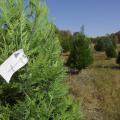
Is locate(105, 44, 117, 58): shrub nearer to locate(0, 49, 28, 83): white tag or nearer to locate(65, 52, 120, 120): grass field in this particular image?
locate(65, 52, 120, 120): grass field

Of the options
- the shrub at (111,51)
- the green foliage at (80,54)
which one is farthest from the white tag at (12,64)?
the shrub at (111,51)

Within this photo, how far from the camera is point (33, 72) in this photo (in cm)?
619

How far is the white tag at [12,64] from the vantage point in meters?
5.65

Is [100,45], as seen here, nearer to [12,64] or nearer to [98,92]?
[98,92]

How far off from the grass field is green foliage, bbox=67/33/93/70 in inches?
29.9

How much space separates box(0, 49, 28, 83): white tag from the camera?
18.5 feet

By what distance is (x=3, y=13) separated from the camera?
20.3ft

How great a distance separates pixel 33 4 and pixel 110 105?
559 inches

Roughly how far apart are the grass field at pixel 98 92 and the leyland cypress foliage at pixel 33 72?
35.1 feet

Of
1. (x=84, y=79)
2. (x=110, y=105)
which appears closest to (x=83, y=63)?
(x=84, y=79)

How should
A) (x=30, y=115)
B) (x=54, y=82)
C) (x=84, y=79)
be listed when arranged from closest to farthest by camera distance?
1. (x=30, y=115)
2. (x=54, y=82)
3. (x=84, y=79)

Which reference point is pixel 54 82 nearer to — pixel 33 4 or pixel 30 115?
pixel 30 115

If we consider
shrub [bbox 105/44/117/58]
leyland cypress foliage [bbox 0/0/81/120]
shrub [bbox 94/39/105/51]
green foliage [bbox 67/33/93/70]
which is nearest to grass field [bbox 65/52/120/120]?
green foliage [bbox 67/33/93/70]

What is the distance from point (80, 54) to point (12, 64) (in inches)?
824
